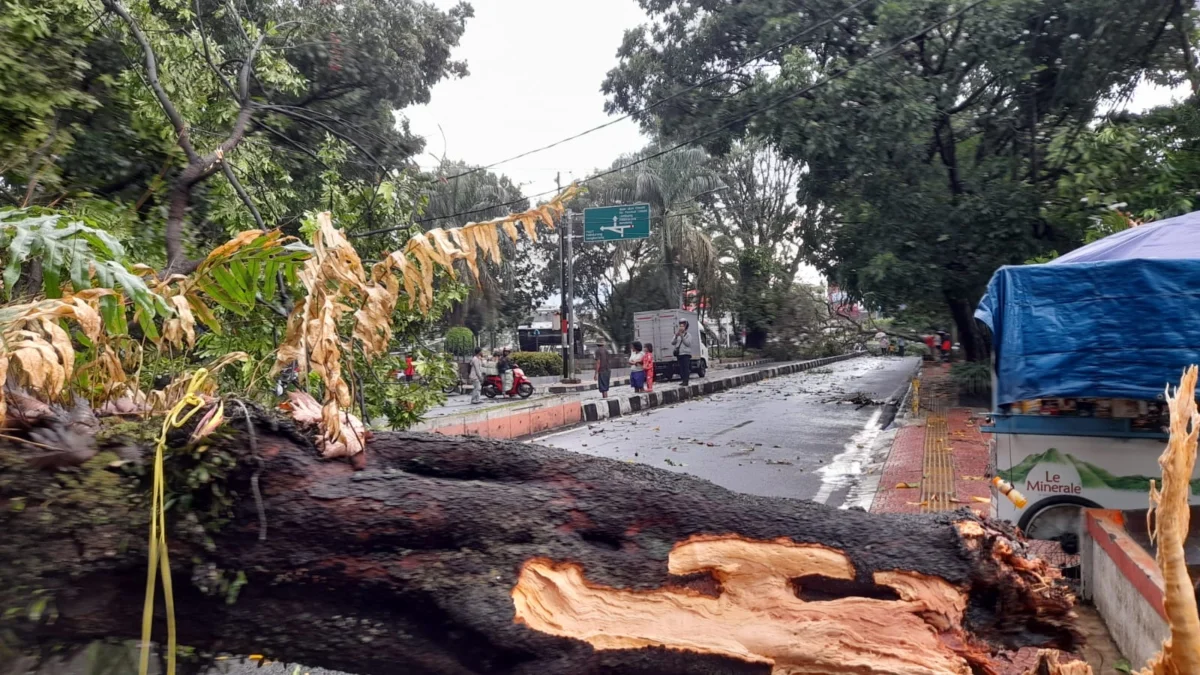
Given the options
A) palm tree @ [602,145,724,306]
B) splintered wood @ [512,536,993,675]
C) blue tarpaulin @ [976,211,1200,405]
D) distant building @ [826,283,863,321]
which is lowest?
splintered wood @ [512,536,993,675]

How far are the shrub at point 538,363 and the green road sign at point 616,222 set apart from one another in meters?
15.2

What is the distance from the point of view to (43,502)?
2.04 m

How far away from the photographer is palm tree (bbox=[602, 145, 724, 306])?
33969mm

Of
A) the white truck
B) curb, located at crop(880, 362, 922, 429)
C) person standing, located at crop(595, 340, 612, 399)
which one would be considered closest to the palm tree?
the white truck

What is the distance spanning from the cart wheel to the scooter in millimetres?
18314

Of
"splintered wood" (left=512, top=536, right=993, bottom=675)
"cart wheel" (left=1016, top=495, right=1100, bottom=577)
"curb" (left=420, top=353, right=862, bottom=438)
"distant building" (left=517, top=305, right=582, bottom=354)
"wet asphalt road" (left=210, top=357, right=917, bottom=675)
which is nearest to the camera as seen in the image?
"splintered wood" (left=512, top=536, right=993, bottom=675)

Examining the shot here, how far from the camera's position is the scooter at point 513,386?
2270 cm

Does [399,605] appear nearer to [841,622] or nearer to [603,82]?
[841,622]

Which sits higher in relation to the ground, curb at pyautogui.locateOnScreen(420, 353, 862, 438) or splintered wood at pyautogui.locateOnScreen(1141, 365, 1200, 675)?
splintered wood at pyautogui.locateOnScreen(1141, 365, 1200, 675)

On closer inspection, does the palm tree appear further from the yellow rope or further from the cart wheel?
the yellow rope

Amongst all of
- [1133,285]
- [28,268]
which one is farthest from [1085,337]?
[28,268]

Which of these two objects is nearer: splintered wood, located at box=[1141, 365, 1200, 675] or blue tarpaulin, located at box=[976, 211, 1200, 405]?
splintered wood, located at box=[1141, 365, 1200, 675]

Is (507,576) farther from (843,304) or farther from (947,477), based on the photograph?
(843,304)

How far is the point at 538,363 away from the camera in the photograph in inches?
1411
